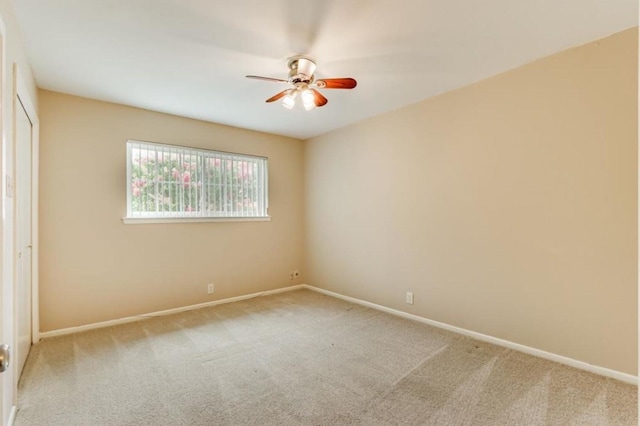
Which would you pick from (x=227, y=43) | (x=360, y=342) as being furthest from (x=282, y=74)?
(x=360, y=342)

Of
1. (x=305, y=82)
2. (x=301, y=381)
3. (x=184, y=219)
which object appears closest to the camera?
(x=301, y=381)

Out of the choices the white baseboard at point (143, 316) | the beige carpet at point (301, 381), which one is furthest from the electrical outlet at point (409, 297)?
the white baseboard at point (143, 316)

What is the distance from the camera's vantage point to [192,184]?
12.9 feet

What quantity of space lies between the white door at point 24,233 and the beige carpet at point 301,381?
0.25 m

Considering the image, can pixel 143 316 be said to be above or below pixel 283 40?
below

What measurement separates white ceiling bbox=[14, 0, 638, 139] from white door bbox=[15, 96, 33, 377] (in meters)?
0.59

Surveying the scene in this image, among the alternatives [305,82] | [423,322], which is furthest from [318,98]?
[423,322]

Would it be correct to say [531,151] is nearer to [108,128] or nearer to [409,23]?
[409,23]

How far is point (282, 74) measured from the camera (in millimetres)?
2742

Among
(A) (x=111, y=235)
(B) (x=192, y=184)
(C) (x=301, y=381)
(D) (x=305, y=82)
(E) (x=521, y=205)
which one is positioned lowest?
(C) (x=301, y=381)

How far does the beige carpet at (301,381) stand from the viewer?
1.85m

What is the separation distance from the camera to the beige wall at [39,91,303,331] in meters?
3.05

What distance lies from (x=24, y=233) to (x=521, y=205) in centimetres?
414

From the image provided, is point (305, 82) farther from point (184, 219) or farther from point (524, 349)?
point (524, 349)
